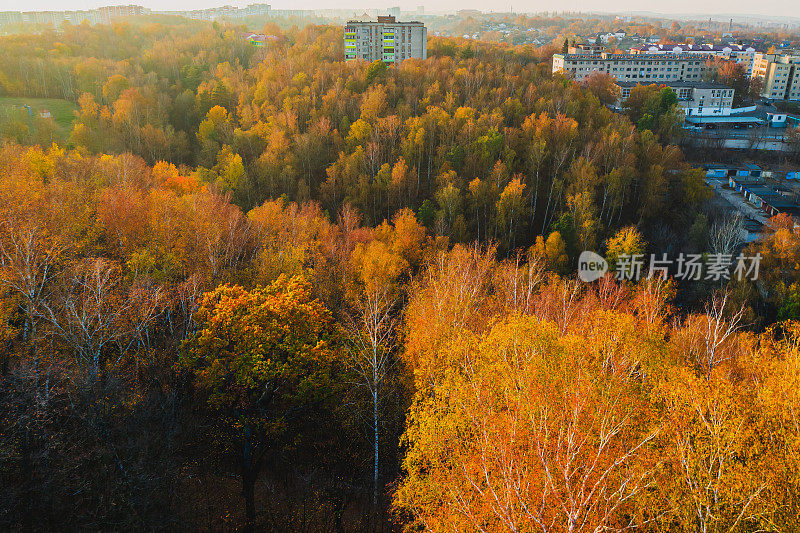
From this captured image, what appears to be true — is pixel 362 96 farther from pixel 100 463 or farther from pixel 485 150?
pixel 100 463

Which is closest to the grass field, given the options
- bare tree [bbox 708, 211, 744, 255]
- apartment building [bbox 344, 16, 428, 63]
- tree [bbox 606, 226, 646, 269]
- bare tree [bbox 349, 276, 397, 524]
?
apartment building [bbox 344, 16, 428, 63]

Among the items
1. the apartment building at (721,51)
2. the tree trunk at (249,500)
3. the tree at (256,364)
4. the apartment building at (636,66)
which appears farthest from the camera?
the apartment building at (721,51)

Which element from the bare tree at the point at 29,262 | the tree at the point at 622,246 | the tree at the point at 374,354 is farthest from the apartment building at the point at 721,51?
the bare tree at the point at 29,262

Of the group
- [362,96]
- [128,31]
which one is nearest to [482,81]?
[362,96]

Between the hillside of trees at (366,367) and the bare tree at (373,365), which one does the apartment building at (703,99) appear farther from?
the bare tree at (373,365)

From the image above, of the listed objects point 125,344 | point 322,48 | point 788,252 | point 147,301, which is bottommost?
point 788,252

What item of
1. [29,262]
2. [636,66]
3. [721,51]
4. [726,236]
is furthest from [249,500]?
[721,51]
